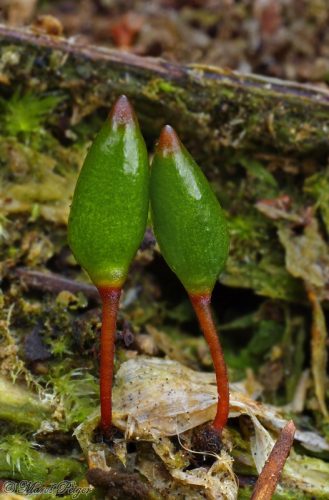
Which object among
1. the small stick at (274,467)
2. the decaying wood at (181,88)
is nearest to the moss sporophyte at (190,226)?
the small stick at (274,467)

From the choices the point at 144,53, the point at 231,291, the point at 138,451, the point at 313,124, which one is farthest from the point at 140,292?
the point at 144,53

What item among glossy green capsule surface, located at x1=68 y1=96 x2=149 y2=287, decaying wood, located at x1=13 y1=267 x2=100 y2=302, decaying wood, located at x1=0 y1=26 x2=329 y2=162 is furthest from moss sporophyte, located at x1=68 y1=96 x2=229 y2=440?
decaying wood, located at x1=0 y1=26 x2=329 y2=162

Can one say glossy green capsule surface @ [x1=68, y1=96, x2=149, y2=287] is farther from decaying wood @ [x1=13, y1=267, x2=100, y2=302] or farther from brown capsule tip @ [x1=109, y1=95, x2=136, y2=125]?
decaying wood @ [x1=13, y1=267, x2=100, y2=302]

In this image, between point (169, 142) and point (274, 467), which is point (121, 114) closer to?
point (169, 142)

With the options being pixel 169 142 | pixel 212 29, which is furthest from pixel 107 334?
pixel 212 29

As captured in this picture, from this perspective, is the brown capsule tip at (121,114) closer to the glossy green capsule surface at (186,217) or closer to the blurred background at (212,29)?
the glossy green capsule surface at (186,217)
